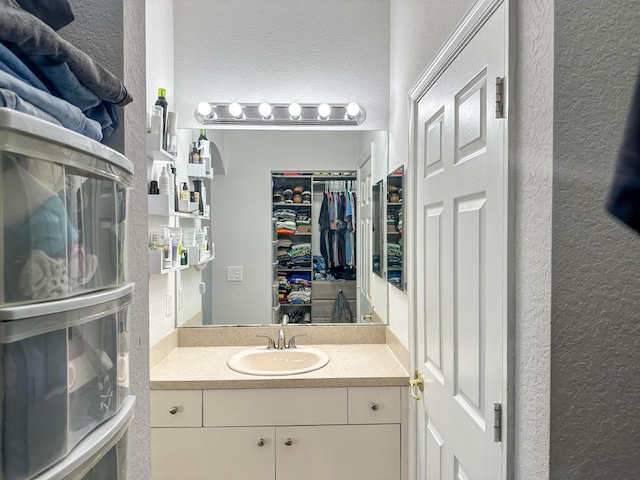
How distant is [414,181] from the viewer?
1705 millimetres

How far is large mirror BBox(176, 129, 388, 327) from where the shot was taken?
232cm

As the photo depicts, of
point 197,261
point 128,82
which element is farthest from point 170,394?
point 128,82

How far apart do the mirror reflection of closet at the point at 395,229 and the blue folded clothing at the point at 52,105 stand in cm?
151

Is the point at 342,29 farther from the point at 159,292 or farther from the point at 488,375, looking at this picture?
the point at 488,375

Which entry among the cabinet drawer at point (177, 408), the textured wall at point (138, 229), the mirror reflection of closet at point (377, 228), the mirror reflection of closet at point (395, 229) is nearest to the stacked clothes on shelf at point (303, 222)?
the mirror reflection of closet at point (377, 228)

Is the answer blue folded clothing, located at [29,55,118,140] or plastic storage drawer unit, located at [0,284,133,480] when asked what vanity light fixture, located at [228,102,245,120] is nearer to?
blue folded clothing, located at [29,55,118,140]

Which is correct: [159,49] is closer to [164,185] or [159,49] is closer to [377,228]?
[164,185]

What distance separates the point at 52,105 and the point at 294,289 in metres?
1.91

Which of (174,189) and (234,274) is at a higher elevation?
(174,189)

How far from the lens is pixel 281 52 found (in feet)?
7.45

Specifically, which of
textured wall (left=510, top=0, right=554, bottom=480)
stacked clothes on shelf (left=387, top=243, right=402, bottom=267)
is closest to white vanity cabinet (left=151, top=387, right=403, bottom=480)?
stacked clothes on shelf (left=387, top=243, right=402, bottom=267)

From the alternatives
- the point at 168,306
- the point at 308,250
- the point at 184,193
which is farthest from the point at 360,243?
the point at 168,306

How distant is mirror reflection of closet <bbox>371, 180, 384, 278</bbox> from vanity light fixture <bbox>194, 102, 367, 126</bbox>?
1.41 feet

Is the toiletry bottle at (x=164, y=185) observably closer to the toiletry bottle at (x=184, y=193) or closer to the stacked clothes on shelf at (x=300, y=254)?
the toiletry bottle at (x=184, y=193)
